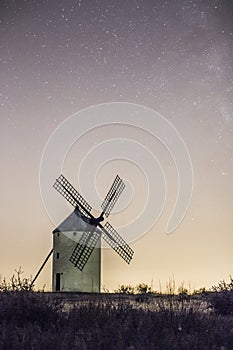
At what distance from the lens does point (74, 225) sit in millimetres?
34781

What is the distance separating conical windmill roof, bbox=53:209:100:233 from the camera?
114 ft

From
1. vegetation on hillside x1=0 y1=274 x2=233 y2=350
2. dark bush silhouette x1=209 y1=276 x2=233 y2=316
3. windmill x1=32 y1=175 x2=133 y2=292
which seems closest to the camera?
vegetation on hillside x1=0 y1=274 x2=233 y2=350

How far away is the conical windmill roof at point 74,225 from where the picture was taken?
114 feet

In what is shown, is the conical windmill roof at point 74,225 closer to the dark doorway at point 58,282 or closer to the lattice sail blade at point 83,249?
the lattice sail blade at point 83,249

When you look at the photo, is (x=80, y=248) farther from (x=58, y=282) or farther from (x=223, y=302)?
(x=223, y=302)

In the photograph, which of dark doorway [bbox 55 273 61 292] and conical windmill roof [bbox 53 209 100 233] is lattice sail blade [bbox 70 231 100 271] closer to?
conical windmill roof [bbox 53 209 100 233]

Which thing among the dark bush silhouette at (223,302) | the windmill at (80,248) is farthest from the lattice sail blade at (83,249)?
the dark bush silhouette at (223,302)

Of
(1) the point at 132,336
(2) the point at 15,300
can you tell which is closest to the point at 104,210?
(2) the point at 15,300

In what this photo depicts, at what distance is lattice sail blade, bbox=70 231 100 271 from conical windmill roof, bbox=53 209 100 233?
531 millimetres

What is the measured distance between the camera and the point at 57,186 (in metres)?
36.9

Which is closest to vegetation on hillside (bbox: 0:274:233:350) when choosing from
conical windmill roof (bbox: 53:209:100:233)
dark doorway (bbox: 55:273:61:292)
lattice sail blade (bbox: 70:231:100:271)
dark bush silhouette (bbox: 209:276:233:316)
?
dark bush silhouette (bbox: 209:276:233:316)

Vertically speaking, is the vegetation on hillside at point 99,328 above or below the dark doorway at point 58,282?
below

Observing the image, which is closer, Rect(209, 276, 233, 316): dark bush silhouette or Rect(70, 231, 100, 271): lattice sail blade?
Rect(209, 276, 233, 316): dark bush silhouette

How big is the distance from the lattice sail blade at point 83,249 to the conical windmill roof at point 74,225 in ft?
1.74
